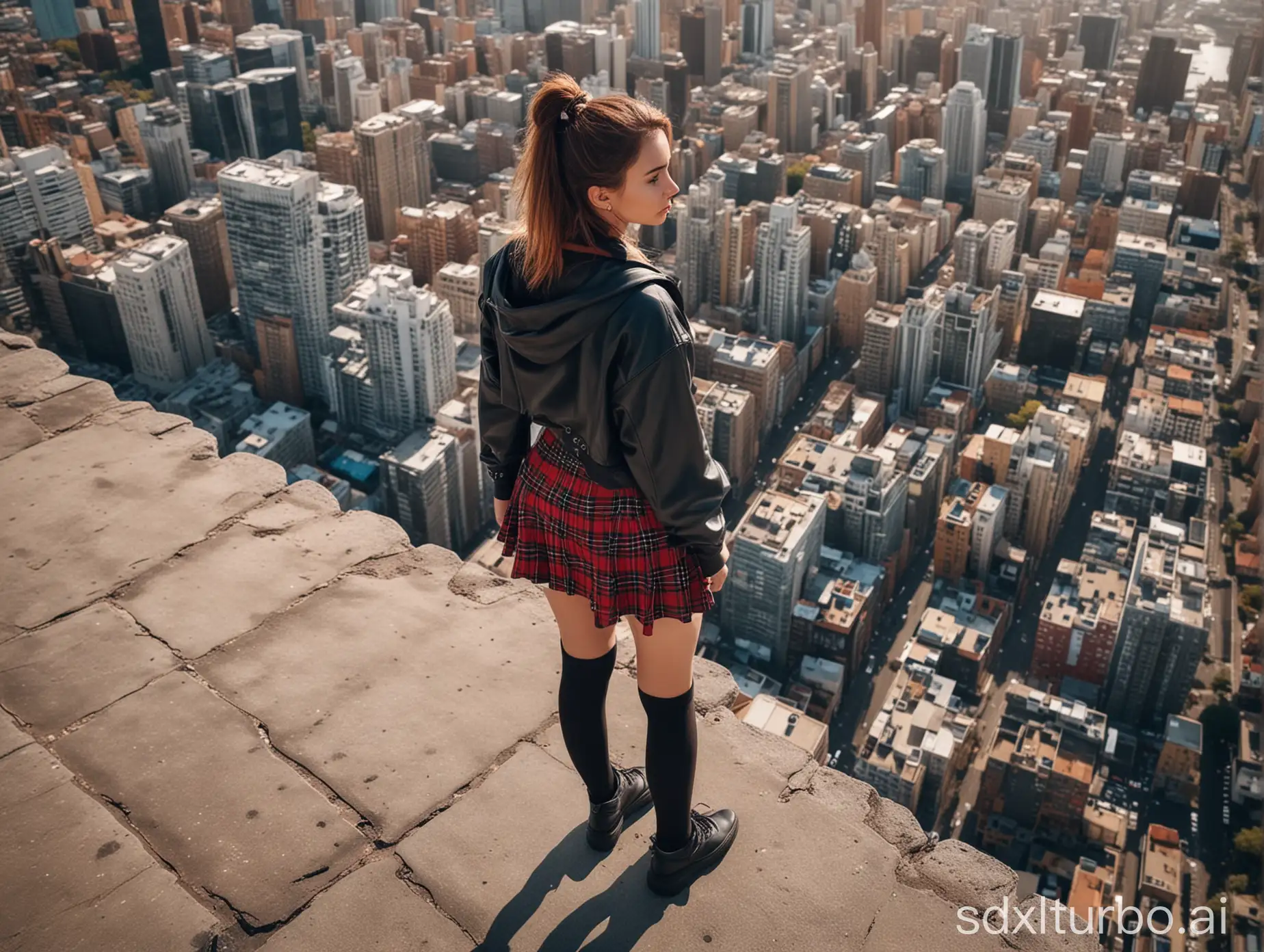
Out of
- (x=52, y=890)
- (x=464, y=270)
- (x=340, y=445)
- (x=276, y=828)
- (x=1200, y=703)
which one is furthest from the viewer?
(x=464, y=270)

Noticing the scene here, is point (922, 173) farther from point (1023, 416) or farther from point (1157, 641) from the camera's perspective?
point (1157, 641)

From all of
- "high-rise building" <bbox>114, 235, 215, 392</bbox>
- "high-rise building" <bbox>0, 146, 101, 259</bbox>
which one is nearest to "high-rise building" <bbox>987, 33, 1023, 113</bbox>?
"high-rise building" <bbox>114, 235, 215, 392</bbox>

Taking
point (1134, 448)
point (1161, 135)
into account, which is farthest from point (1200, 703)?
point (1161, 135)

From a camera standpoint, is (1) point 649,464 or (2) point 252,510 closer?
(1) point 649,464

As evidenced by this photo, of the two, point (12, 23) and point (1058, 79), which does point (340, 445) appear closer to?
point (12, 23)

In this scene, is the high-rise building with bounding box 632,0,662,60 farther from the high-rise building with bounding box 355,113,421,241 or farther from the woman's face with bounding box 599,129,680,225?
the woman's face with bounding box 599,129,680,225

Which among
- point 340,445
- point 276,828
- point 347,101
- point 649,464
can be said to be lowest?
point 340,445

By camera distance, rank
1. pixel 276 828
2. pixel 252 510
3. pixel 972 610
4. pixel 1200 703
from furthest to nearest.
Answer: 1. pixel 972 610
2. pixel 1200 703
3. pixel 252 510
4. pixel 276 828
